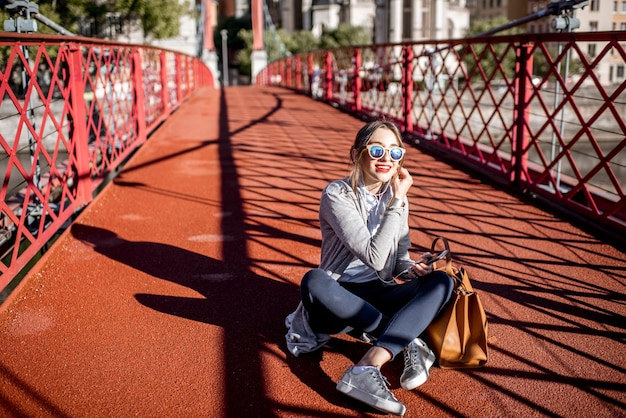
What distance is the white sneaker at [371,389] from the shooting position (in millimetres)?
2016

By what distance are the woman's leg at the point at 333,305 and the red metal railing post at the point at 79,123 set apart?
99.3 inches

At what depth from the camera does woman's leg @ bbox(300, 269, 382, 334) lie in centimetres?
229

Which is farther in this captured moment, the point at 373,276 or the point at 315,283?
the point at 373,276

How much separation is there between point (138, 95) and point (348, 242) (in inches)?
208

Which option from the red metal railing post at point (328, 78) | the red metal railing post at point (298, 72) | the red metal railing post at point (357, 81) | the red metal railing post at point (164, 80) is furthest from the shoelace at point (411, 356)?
the red metal railing post at point (298, 72)

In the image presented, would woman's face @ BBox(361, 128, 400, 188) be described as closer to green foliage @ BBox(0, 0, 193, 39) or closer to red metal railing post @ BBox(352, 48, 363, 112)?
red metal railing post @ BBox(352, 48, 363, 112)

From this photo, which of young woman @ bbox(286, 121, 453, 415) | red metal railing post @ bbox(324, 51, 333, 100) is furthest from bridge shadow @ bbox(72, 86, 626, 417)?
red metal railing post @ bbox(324, 51, 333, 100)

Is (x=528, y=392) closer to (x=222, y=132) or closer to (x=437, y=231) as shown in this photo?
(x=437, y=231)

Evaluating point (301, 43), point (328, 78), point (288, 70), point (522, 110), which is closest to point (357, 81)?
point (328, 78)

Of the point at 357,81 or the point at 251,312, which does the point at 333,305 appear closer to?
the point at 251,312

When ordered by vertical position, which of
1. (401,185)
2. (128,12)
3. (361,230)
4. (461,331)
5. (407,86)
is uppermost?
(128,12)

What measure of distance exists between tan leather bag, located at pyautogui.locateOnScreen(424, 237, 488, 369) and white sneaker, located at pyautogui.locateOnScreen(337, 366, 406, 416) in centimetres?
29

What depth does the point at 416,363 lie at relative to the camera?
88.2 inches

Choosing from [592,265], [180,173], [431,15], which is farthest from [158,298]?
[431,15]
